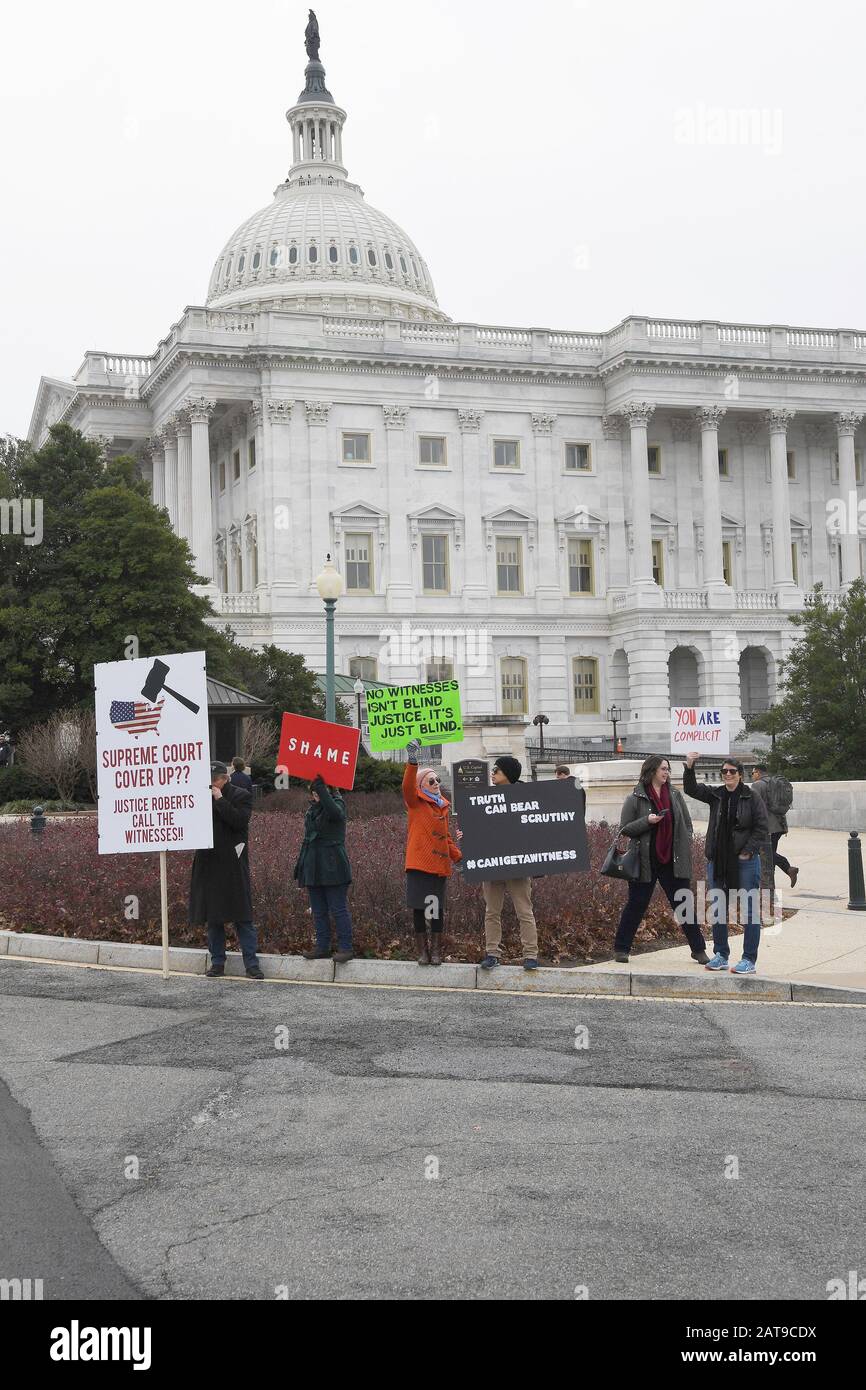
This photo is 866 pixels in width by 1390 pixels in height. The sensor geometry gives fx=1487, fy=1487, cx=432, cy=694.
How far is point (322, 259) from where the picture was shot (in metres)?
98.8

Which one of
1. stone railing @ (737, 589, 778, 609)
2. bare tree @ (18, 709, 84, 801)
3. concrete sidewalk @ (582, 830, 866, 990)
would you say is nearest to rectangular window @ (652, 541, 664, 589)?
stone railing @ (737, 589, 778, 609)

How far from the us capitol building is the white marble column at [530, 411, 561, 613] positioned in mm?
111

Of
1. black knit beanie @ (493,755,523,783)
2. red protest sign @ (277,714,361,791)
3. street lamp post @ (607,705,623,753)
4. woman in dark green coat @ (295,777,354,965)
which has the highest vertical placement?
street lamp post @ (607,705,623,753)

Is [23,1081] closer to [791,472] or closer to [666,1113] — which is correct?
[666,1113]

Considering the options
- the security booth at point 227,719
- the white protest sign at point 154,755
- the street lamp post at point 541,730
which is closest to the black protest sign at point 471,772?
the security booth at point 227,719

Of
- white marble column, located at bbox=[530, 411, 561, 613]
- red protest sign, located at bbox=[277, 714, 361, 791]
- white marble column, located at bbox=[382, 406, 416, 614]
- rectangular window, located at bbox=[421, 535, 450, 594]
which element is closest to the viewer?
red protest sign, located at bbox=[277, 714, 361, 791]

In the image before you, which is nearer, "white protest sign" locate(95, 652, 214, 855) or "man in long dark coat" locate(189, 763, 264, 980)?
"man in long dark coat" locate(189, 763, 264, 980)

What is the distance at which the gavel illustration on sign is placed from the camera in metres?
14.3

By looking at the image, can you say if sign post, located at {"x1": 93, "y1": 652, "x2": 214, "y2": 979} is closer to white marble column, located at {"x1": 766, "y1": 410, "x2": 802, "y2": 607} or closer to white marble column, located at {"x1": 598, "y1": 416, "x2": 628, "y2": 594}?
white marble column, located at {"x1": 598, "y1": 416, "x2": 628, "y2": 594}

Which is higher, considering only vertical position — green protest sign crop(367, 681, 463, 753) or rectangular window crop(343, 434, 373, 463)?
rectangular window crop(343, 434, 373, 463)

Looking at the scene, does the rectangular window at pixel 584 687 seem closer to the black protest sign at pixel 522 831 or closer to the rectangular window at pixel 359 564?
the rectangular window at pixel 359 564

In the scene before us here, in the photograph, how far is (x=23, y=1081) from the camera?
9727 millimetres

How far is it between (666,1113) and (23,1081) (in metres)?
4.18

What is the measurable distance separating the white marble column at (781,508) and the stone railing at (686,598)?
4129 millimetres
